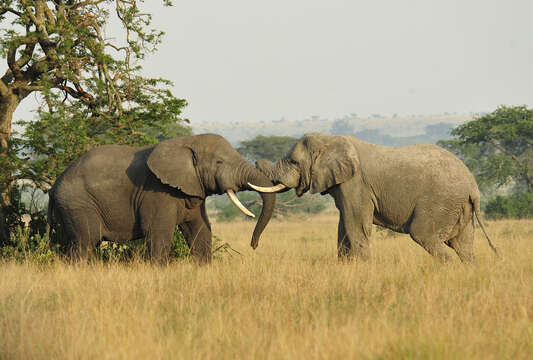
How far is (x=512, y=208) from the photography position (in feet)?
89.3

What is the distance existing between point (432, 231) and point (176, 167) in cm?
372

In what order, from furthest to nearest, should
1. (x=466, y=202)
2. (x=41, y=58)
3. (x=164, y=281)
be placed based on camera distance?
1. (x=41, y=58)
2. (x=466, y=202)
3. (x=164, y=281)

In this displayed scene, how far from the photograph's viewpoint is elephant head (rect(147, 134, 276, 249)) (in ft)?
29.1

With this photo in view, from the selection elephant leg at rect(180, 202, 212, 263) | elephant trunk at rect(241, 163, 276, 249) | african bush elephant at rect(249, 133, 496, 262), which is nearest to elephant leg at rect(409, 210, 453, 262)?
african bush elephant at rect(249, 133, 496, 262)

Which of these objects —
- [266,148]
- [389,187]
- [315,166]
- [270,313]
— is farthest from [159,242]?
[266,148]

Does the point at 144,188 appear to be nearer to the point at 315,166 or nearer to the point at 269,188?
the point at 269,188

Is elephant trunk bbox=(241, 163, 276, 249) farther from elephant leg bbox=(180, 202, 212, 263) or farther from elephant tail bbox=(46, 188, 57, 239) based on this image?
elephant tail bbox=(46, 188, 57, 239)

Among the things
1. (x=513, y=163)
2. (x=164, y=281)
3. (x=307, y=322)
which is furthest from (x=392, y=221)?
(x=513, y=163)

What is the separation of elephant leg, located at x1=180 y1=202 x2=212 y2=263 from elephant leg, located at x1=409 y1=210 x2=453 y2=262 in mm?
3073

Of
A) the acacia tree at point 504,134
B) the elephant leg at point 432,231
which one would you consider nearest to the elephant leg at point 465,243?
the elephant leg at point 432,231

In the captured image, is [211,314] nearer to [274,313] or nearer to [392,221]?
[274,313]

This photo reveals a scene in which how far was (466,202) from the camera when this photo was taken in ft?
29.1

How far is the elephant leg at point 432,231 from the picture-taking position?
8.73 metres

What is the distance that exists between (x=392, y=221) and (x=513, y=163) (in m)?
25.1
